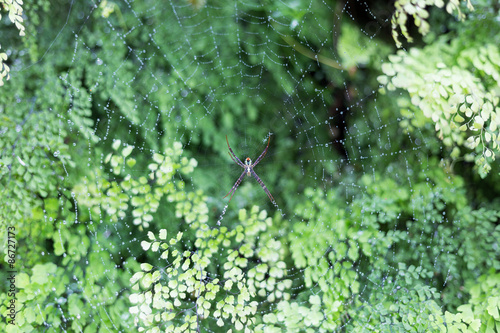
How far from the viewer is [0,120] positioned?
209 centimetres

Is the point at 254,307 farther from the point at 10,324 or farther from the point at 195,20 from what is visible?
the point at 195,20

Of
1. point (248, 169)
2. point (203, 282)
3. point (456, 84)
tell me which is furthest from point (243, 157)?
point (456, 84)

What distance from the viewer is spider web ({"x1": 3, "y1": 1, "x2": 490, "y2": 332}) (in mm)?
2188

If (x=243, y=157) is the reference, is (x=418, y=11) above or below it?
above

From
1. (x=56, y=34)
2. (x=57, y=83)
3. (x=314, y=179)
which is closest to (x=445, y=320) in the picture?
(x=314, y=179)

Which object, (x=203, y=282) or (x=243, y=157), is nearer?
(x=203, y=282)

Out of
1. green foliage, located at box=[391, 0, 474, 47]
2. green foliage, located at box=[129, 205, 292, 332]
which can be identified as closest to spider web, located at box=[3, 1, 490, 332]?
green foliage, located at box=[129, 205, 292, 332]

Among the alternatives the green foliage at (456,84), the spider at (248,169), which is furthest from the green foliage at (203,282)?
the green foliage at (456,84)

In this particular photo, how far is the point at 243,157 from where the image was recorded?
2.81m

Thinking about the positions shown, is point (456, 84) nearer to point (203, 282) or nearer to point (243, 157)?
point (243, 157)

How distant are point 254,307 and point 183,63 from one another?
167cm

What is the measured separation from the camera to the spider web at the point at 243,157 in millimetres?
2188

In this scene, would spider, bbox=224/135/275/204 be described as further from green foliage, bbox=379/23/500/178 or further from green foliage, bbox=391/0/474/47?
green foliage, bbox=391/0/474/47

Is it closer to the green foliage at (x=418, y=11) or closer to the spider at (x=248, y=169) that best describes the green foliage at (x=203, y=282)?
the spider at (x=248, y=169)
